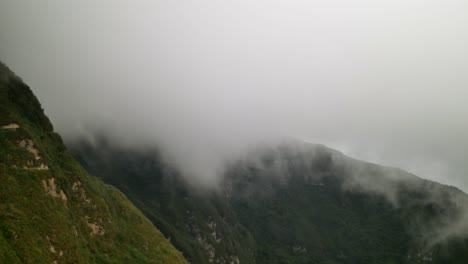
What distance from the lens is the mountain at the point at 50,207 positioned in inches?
4636

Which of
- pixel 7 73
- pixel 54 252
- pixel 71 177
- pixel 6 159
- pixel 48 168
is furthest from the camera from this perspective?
pixel 7 73

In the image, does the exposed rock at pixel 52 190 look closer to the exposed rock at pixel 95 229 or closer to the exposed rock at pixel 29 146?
the exposed rock at pixel 29 146

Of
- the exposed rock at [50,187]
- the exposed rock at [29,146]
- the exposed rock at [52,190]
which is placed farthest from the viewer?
the exposed rock at [29,146]

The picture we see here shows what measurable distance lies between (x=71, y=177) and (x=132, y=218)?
135 ft

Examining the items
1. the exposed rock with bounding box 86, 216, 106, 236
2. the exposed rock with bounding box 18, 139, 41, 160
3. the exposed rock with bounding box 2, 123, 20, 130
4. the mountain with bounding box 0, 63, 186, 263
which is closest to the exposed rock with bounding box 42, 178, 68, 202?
the mountain with bounding box 0, 63, 186, 263

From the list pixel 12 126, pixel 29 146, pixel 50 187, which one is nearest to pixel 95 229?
pixel 50 187

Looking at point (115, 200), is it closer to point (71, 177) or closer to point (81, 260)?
point (71, 177)

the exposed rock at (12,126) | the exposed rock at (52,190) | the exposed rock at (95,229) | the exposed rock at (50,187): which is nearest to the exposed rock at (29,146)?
the exposed rock at (12,126)

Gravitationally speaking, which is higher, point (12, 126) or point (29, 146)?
point (12, 126)

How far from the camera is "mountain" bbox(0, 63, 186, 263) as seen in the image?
4636 inches

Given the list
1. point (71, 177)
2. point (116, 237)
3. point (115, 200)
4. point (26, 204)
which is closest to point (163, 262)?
point (116, 237)

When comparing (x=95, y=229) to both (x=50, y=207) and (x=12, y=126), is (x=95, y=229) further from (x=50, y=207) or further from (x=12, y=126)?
(x=12, y=126)

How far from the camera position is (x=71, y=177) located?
537 feet

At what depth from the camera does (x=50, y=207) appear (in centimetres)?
13462
